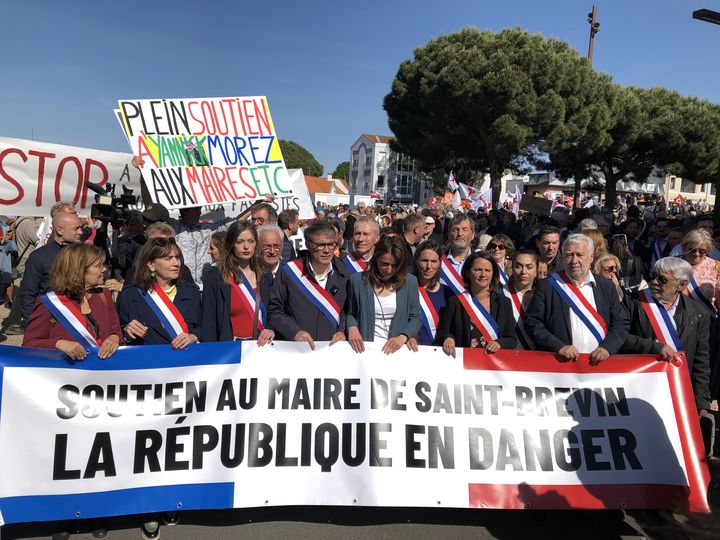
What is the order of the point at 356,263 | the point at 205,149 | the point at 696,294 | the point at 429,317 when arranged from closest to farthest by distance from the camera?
1. the point at 429,317
2. the point at 696,294
3. the point at 356,263
4. the point at 205,149

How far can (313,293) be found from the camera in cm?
381

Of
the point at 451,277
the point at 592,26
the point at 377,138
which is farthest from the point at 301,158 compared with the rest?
the point at 451,277

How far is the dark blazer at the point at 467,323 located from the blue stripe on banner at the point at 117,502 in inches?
67.6

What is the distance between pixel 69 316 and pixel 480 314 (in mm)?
2641

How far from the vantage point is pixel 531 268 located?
13.8 ft

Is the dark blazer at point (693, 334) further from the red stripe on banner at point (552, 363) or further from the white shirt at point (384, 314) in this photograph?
the white shirt at point (384, 314)

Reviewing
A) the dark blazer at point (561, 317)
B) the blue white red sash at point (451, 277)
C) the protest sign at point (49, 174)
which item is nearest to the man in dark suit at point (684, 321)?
the dark blazer at point (561, 317)

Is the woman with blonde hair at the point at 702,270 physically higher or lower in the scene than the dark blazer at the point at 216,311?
higher

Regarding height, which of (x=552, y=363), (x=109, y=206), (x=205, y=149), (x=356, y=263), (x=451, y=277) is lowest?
(x=552, y=363)

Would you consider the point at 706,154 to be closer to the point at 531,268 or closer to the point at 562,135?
the point at 562,135

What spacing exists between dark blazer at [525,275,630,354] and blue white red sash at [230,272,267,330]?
1.88 m

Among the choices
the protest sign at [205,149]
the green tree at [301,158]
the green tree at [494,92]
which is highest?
the green tree at [301,158]

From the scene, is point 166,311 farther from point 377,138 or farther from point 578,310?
point 377,138

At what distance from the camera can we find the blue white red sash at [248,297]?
3822mm
